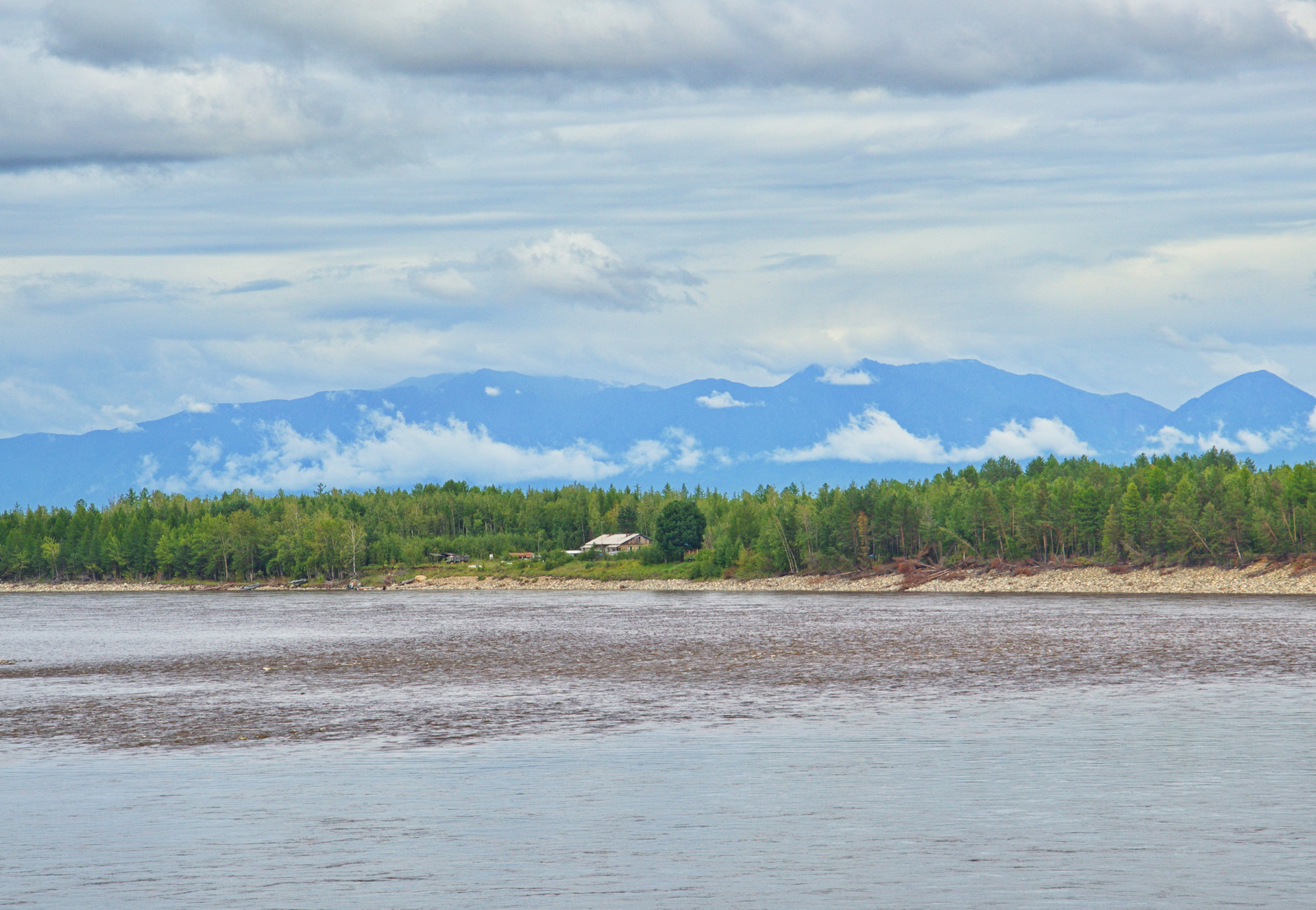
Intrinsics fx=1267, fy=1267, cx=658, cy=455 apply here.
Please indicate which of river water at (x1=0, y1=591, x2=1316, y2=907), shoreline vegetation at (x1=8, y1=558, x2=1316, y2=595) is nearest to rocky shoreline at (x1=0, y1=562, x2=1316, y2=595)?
shoreline vegetation at (x1=8, y1=558, x2=1316, y2=595)

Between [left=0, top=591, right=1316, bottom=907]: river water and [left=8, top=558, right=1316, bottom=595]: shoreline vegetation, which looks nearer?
[left=0, top=591, right=1316, bottom=907]: river water

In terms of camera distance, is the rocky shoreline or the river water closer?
the river water

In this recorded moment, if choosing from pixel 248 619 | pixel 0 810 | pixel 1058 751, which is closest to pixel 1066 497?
pixel 248 619

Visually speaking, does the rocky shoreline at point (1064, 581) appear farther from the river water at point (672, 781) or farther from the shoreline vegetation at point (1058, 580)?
the river water at point (672, 781)

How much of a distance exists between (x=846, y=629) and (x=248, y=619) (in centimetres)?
6269

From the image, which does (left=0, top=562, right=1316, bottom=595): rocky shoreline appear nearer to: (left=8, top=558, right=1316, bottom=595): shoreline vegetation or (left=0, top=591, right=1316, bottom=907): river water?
(left=8, top=558, right=1316, bottom=595): shoreline vegetation

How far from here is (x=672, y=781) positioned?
3089 centimetres

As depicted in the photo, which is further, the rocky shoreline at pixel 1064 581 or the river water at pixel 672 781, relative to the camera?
the rocky shoreline at pixel 1064 581

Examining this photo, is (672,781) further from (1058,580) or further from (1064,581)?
(1058,580)

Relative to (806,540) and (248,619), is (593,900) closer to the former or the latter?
(248,619)

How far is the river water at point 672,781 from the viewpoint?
21.8m

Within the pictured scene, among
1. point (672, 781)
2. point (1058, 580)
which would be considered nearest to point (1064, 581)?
point (1058, 580)

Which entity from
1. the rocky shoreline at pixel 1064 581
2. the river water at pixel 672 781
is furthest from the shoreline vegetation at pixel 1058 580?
the river water at pixel 672 781

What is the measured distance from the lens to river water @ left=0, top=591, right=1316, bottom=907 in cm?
2184
